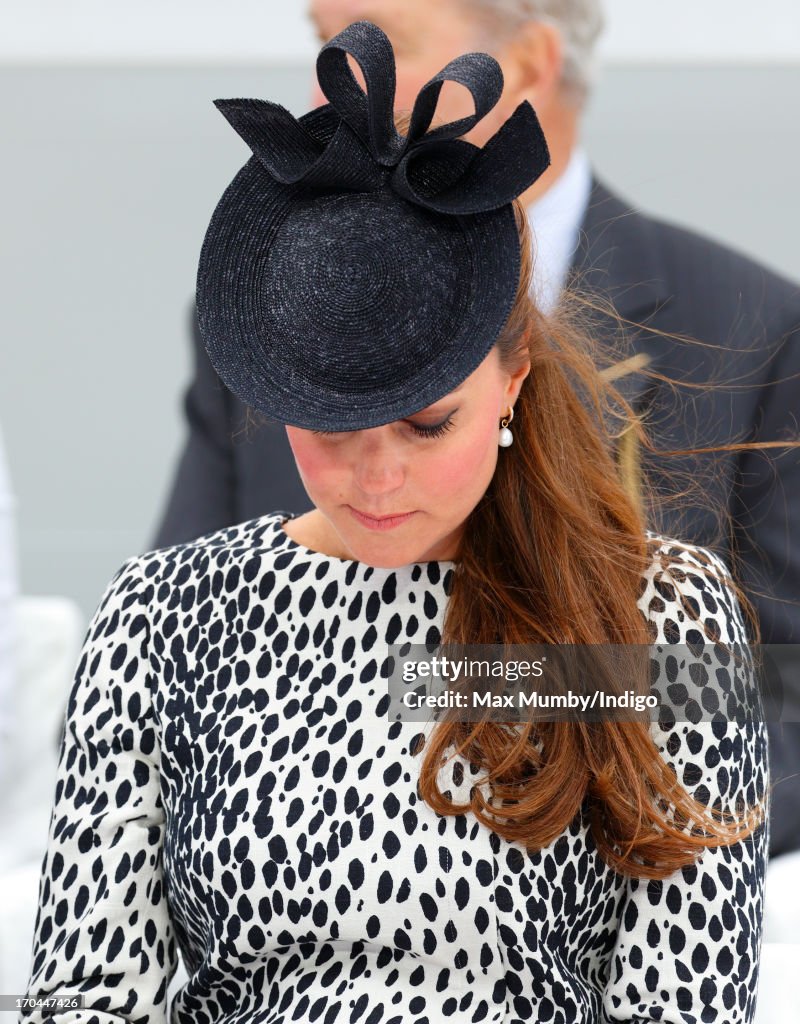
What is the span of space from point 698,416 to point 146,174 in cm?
193

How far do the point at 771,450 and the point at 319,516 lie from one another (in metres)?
0.74

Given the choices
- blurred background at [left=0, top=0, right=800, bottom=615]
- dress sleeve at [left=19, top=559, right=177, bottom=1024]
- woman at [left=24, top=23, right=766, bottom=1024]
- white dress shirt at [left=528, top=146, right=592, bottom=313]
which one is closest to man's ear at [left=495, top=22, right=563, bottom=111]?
white dress shirt at [left=528, top=146, right=592, bottom=313]

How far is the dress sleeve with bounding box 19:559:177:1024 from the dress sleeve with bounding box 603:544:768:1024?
44 centimetres

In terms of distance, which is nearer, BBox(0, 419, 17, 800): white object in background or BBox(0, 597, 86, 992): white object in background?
BBox(0, 419, 17, 800): white object in background

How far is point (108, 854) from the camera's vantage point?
4.21ft

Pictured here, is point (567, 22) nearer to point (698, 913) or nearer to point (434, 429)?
point (434, 429)

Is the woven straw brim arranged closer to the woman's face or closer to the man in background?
the woman's face

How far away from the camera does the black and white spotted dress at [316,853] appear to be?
3.92 ft

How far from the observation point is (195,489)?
223cm

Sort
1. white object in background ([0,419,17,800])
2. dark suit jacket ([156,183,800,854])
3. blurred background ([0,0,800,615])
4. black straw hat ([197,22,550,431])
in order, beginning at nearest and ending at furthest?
1. black straw hat ([197,22,550,431])
2. dark suit jacket ([156,183,800,854])
3. white object in background ([0,419,17,800])
4. blurred background ([0,0,800,615])

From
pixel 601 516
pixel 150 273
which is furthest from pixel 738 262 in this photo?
pixel 150 273

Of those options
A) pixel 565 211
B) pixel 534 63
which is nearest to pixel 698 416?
pixel 565 211

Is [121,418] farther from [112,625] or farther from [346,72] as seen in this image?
[346,72]

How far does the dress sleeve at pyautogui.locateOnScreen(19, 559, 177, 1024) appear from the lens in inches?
49.6
